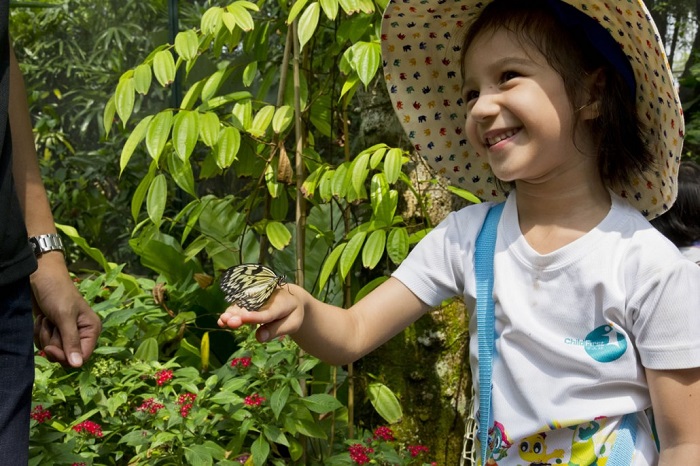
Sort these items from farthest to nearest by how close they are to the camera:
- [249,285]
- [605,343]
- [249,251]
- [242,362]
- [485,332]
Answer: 1. [249,251]
2. [242,362]
3. [485,332]
4. [605,343]
5. [249,285]

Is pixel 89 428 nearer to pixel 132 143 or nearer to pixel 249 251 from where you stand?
pixel 132 143

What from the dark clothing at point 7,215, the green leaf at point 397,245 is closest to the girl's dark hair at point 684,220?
the green leaf at point 397,245

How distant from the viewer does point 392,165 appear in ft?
6.61

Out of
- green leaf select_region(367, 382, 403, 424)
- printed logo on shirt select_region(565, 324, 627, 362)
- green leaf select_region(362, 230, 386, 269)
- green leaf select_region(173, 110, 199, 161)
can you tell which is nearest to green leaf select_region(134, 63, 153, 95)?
green leaf select_region(173, 110, 199, 161)

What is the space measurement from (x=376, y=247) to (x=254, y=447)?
53 cm

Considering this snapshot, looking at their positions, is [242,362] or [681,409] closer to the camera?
[681,409]

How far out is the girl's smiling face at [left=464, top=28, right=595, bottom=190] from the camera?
1307 millimetres

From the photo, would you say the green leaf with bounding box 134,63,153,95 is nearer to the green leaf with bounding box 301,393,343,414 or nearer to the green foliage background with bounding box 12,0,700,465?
the green foliage background with bounding box 12,0,700,465

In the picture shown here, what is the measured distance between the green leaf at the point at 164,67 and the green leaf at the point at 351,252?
567 millimetres

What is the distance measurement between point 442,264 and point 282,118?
0.86 meters

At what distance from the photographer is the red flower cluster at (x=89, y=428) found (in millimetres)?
1968

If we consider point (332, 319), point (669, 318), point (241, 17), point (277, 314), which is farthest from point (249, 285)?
point (241, 17)

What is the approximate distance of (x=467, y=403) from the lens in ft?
8.09

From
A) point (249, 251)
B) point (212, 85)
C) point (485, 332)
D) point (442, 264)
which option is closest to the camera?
point (485, 332)
